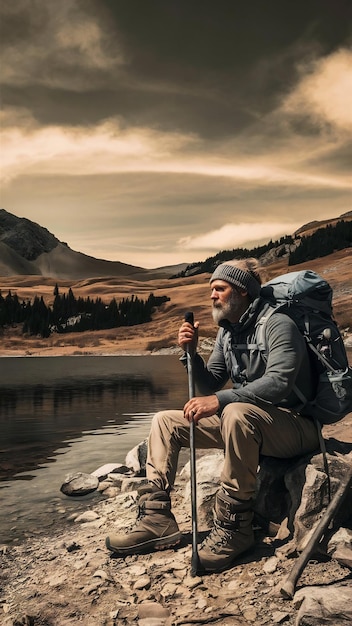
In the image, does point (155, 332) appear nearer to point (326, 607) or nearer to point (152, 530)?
point (152, 530)

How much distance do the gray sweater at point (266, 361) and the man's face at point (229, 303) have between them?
102 mm

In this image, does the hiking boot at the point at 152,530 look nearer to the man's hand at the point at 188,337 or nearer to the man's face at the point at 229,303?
the man's hand at the point at 188,337

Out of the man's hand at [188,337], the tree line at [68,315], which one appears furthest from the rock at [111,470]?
the tree line at [68,315]

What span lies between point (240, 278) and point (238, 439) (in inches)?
73.8

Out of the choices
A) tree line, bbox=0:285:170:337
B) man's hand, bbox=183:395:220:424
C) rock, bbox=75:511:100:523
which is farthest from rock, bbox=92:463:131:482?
tree line, bbox=0:285:170:337

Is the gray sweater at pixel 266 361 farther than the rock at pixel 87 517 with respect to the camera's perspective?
No

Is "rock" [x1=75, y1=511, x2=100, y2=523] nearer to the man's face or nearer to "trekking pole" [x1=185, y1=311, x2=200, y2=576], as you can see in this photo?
"trekking pole" [x1=185, y1=311, x2=200, y2=576]

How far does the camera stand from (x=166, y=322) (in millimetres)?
158125

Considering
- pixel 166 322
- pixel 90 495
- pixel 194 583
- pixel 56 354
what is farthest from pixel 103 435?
pixel 166 322

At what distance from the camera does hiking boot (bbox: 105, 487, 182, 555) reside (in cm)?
655

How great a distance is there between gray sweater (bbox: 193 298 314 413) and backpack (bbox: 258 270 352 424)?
110 millimetres

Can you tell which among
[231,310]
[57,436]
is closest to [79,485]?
[231,310]

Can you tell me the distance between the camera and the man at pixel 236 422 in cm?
597

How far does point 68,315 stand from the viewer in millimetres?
172750
